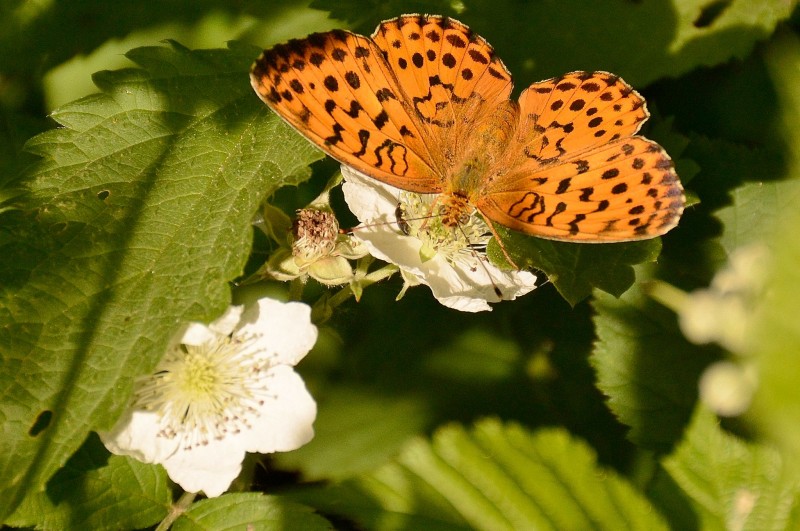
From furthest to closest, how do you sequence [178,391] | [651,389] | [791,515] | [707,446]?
1. [651,389]
2. [707,446]
3. [791,515]
4. [178,391]

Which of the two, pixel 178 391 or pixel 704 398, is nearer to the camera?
pixel 178 391


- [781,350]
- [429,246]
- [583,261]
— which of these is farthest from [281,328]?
[781,350]

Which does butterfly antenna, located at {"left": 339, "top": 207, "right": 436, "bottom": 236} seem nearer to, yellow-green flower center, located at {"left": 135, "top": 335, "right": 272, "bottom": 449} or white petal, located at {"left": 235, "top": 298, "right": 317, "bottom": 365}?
white petal, located at {"left": 235, "top": 298, "right": 317, "bottom": 365}

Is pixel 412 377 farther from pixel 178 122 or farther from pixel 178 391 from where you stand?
pixel 178 122

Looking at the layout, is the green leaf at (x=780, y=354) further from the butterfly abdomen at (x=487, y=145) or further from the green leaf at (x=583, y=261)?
the butterfly abdomen at (x=487, y=145)

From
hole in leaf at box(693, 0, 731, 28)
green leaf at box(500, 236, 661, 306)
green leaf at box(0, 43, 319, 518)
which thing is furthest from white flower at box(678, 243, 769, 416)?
green leaf at box(0, 43, 319, 518)

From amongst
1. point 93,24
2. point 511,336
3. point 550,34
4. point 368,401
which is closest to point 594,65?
point 550,34

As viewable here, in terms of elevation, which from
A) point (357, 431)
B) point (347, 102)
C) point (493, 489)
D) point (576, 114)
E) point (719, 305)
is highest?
point (347, 102)

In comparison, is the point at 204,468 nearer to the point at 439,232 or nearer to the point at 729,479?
the point at 439,232

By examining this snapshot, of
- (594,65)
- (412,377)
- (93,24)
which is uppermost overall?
(93,24)
